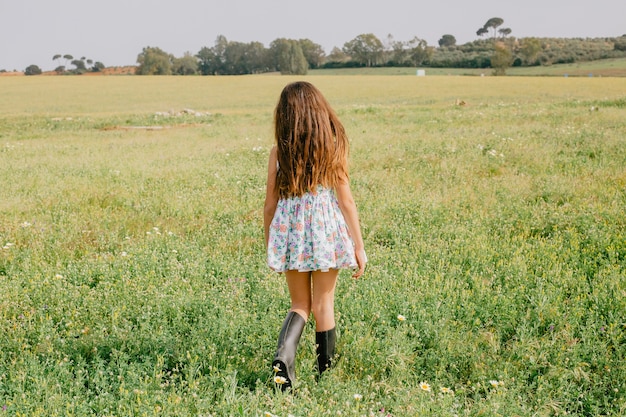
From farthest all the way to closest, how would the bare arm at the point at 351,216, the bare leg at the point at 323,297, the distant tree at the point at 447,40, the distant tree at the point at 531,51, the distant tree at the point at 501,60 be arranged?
1. the distant tree at the point at 447,40
2. the distant tree at the point at 531,51
3. the distant tree at the point at 501,60
4. the bare leg at the point at 323,297
5. the bare arm at the point at 351,216

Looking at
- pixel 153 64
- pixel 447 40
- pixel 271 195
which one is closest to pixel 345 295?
pixel 271 195

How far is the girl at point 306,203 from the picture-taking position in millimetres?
3910

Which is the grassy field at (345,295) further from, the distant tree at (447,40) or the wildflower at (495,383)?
the distant tree at (447,40)

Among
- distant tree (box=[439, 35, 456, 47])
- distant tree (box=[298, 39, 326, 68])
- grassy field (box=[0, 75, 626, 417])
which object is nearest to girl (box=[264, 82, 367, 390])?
grassy field (box=[0, 75, 626, 417])

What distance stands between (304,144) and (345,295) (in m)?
1.98

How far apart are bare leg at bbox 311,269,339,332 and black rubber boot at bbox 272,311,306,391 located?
0.19 m

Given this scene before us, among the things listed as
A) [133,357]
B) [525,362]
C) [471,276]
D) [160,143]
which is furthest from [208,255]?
[160,143]

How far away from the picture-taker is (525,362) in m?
4.31

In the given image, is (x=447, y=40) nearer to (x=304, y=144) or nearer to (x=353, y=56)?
(x=353, y=56)

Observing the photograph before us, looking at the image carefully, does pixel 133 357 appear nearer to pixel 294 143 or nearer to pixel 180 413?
pixel 180 413

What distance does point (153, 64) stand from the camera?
12094 cm

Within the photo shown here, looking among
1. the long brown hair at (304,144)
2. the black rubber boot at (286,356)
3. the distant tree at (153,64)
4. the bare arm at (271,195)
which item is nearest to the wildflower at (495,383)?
the black rubber boot at (286,356)

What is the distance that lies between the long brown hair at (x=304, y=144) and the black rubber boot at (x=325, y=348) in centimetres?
110

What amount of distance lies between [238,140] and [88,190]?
7991 mm
